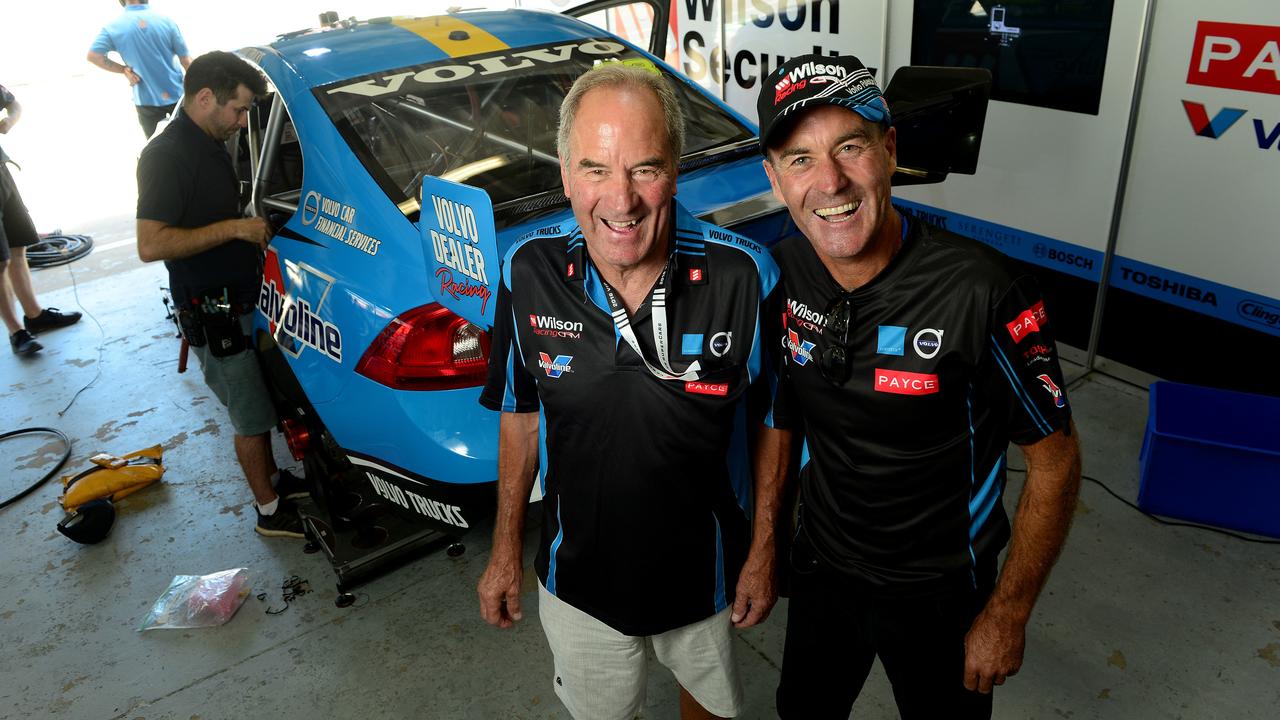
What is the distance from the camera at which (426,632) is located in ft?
8.91

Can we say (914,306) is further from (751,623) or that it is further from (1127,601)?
(1127,601)

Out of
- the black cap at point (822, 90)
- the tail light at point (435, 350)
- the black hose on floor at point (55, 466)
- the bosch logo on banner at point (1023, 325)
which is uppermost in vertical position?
the black cap at point (822, 90)

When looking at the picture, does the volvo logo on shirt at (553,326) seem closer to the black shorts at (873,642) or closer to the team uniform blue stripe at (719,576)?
the team uniform blue stripe at (719,576)

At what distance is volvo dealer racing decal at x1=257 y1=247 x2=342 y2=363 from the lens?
2621 mm

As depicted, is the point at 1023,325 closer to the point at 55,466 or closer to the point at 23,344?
the point at 55,466

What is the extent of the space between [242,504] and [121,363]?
1.94m

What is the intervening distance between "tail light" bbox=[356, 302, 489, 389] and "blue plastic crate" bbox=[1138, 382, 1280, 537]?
2.14m

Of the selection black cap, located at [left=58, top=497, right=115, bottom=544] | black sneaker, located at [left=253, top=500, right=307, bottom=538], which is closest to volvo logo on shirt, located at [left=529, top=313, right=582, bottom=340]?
black sneaker, located at [left=253, top=500, right=307, bottom=538]

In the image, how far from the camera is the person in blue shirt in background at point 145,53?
684cm

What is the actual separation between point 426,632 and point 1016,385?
2004 mm

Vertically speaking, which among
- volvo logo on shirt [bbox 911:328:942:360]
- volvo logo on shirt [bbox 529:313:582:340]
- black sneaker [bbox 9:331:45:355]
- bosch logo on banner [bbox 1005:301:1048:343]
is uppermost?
bosch logo on banner [bbox 1005:301:1048:343]

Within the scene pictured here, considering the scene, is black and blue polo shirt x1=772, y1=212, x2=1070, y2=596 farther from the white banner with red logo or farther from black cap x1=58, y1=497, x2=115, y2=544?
black cap x1=58, y1=497, x2=115, y2=544

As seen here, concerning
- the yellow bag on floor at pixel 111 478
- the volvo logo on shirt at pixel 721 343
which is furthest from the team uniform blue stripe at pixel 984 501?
the yellow bag on floor at pixel 111 478

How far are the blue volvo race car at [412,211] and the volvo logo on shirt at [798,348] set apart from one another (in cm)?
62
